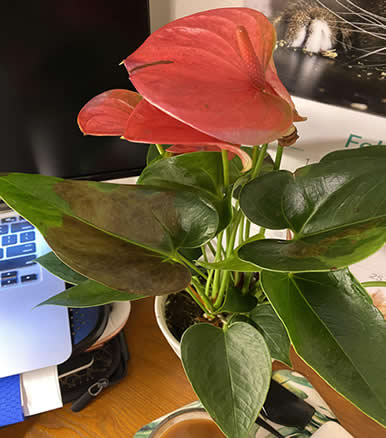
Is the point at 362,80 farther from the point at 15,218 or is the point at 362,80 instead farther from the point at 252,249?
the point at 15,218

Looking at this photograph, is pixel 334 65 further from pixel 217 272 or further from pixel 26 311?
pixel 26 311

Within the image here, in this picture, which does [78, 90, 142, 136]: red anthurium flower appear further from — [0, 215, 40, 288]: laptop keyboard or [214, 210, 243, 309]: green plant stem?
[0, 215, 40, 288]: laptop keyboard

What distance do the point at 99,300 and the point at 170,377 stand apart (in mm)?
243

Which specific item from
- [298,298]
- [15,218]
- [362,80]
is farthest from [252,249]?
[15,218]

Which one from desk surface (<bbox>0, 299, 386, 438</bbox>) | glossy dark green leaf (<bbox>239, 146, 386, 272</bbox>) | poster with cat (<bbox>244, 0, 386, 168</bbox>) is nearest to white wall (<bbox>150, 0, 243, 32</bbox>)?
poster with cat (<bbox>244, 0, 386, 168</bbox>)

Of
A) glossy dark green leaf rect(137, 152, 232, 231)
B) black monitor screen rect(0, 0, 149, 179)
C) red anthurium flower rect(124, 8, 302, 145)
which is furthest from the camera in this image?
black monitor screen rect(0, 0, 149, 179)

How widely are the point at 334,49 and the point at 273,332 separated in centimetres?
27

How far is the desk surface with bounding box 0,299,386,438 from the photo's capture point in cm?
40

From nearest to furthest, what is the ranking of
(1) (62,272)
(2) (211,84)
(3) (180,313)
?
1. (2) (211,84)
2. (1) (62,272)
3. (3) (180,313)

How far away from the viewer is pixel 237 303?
32cm

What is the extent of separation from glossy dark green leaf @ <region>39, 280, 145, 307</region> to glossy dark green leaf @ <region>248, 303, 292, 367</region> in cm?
12

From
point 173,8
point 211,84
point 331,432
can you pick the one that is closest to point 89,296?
point 211,84

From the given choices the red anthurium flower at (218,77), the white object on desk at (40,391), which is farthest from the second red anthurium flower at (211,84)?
the white object on desk at (40,391)

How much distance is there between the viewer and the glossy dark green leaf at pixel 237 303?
12.4 inches
